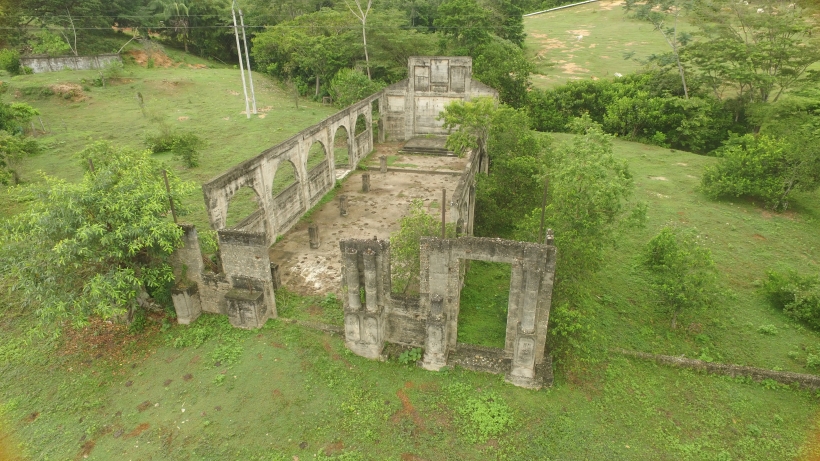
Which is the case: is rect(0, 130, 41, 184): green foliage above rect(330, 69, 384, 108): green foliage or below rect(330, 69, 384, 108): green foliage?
below

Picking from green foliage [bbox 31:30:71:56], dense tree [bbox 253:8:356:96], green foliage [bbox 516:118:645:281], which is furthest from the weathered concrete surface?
green foliage [bbox 31:30:71:56]

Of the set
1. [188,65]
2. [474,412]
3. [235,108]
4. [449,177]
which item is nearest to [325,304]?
[474,412]

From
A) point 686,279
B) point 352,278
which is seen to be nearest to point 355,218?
point 352,278

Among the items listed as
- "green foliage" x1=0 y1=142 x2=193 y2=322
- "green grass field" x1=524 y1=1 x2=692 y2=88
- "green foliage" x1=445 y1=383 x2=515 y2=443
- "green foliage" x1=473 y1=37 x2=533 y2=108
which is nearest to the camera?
"green foliage" x1=445 y1=383 x2=515 y2=443

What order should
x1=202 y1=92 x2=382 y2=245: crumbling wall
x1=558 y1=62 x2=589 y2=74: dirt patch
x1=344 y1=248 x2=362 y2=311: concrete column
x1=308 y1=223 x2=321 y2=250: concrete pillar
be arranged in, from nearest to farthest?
x1=344 y1=248 x2=362 y2=311: concrete column, x1=202 y1=92 x2=382 y2=245: crumbling wall, x1=308 y1=223 x2=321 y2=250: concrete pillar, x1=558 y1=62 x2=589 y2=74: dirt patch

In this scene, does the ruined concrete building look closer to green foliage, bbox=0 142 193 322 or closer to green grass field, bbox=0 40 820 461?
green grass field, bbox=0 40 820 461

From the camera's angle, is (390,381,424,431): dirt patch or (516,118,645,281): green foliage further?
(516,118,645,281): green foliage

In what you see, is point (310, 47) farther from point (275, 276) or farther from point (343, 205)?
point (275, 276)
